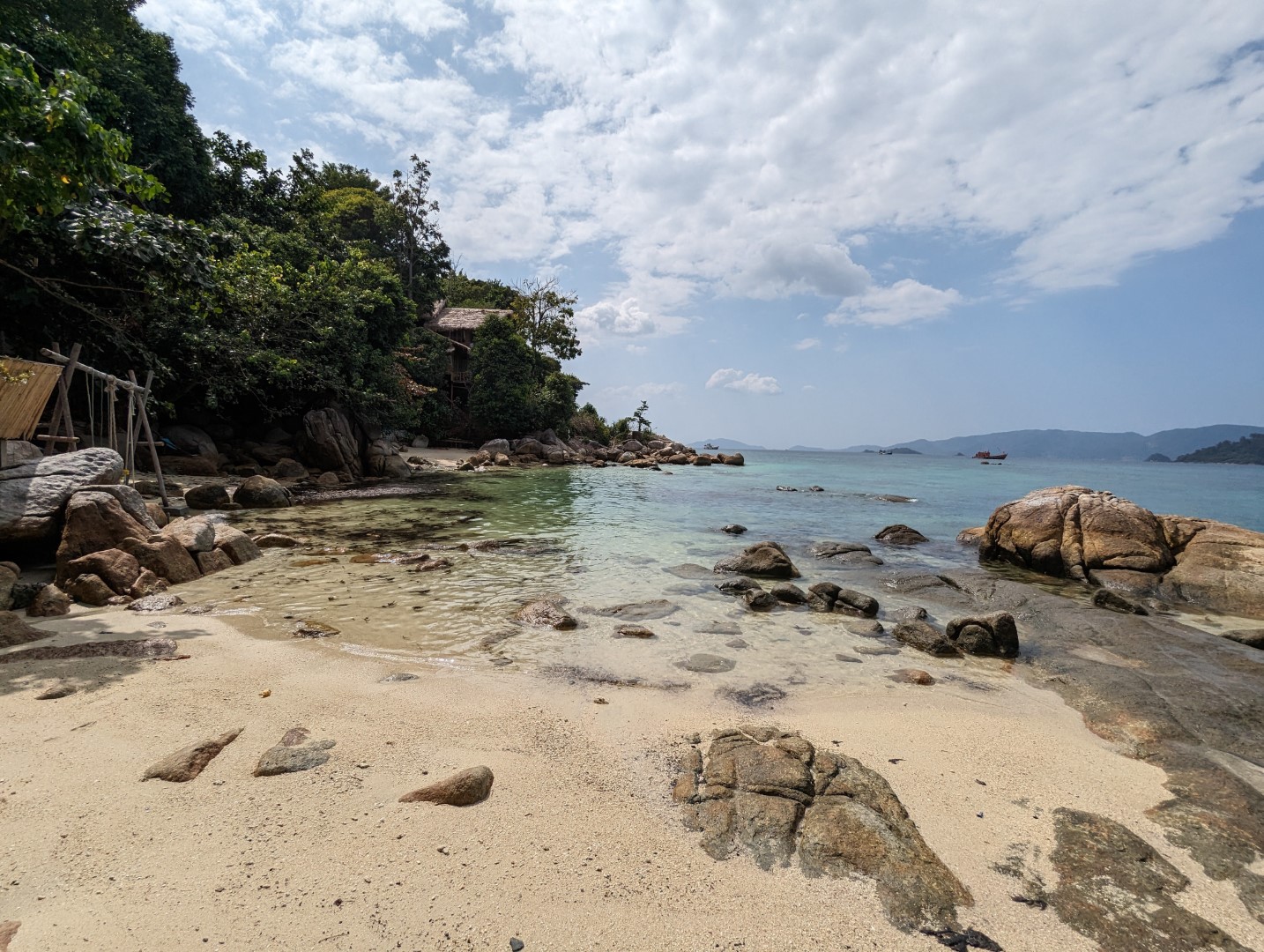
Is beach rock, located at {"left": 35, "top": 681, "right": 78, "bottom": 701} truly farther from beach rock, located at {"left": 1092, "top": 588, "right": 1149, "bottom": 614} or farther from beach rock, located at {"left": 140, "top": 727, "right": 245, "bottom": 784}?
beach rock, located at {"left": 1092, "top": 588, "right": 1149, "bottom": 614}

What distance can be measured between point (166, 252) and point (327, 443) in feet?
58.3

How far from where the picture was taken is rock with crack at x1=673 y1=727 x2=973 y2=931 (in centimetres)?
278

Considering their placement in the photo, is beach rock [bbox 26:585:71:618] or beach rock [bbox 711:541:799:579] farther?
beach rock [bbox 711:541:799:579]

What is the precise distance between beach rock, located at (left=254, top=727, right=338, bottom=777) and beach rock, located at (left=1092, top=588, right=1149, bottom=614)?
11.4 metres

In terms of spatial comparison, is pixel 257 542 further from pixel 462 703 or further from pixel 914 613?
pixel 914 613

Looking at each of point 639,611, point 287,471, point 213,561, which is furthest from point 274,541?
point 287,471

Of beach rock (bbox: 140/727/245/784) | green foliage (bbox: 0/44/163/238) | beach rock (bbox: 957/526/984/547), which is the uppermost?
green foliage (bbox: 0/44/163/238)

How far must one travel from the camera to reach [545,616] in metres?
7.59

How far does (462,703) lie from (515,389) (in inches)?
1504

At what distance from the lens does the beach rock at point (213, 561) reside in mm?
8805

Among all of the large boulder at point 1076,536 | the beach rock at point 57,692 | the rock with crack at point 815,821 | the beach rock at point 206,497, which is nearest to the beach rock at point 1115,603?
the large boulder at point 1076,536

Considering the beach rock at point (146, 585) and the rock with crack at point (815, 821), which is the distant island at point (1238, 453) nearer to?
the rock with crack at point (815, 821)

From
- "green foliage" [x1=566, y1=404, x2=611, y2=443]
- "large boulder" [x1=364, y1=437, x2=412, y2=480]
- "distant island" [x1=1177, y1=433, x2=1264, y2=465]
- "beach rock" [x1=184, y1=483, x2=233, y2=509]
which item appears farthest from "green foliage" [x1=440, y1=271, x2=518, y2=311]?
"distant island" [x1=1177, y1=433, x2=1264, y2=465]

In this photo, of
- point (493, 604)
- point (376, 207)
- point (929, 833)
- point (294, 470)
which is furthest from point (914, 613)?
point (376, 207)
